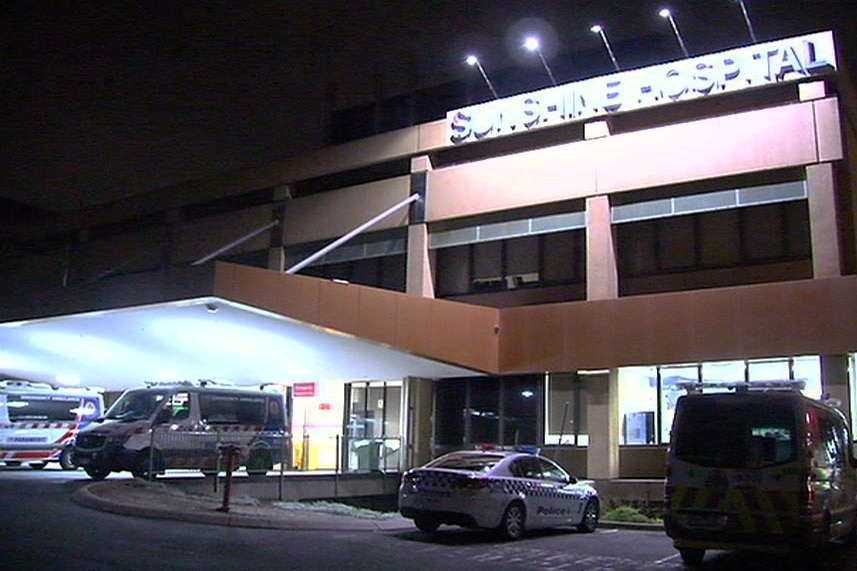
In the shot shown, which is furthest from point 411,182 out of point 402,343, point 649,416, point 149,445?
point 149,445

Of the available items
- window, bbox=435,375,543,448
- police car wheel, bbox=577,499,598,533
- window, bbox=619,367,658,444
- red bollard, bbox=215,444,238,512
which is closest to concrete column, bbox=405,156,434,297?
window, bbox=435,375,543,448

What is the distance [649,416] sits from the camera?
23469 millimetres

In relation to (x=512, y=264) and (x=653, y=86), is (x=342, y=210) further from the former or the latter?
(x=653, y=86)

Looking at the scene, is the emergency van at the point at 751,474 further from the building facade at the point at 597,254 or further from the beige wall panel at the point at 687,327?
the building facade at the point at 597,254

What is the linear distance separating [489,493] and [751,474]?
4426mm

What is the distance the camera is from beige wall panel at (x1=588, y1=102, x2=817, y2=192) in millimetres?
21859

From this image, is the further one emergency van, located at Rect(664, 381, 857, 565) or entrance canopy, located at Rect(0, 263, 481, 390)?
entrance canopy, located at Rect(0, 263, 481, 390)

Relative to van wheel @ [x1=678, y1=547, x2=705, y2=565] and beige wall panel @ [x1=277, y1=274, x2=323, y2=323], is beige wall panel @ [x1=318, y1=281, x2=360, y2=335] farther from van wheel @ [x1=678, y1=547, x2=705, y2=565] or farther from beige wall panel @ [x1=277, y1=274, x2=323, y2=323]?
van wheel @ [x1=678, y1=547, x2=705, y2=565]

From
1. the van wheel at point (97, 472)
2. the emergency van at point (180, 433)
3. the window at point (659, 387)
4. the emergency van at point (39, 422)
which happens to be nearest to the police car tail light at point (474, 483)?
the emergency van at point (180, 433)

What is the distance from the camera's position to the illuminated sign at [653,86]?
22.0 metres

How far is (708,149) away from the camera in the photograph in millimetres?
23000

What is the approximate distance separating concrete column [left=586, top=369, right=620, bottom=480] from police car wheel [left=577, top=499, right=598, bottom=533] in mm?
5538

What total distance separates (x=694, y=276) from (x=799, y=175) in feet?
13.9

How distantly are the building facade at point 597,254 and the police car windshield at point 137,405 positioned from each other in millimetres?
3720
